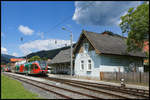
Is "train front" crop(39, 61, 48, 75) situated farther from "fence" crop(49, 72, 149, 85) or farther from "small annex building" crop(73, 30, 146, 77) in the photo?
"fence" crop(49, 72, 149, 85)

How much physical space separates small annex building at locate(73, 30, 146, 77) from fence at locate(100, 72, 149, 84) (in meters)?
1.98

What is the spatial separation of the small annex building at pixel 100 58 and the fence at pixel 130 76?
6.49 feet

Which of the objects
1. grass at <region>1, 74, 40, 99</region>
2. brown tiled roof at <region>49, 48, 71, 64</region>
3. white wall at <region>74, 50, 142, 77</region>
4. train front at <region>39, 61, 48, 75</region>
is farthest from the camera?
brown tiled roof at <region>49, 48, 71, 64</region>

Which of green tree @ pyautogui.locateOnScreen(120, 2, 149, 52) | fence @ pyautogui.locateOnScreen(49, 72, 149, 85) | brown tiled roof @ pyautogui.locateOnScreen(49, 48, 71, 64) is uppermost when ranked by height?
green tree @ pyautogui.locateOnScreen(120, 2, 149, 52)

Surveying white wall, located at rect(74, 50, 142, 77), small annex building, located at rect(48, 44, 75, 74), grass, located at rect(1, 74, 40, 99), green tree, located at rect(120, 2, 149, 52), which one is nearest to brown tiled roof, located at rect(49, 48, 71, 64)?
small annex building, located at rect(48, 44, 75, 74)

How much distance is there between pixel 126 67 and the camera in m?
26.1

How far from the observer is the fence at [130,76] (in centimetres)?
1662

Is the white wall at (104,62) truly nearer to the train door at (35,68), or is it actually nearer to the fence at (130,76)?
the fence at (130,76)

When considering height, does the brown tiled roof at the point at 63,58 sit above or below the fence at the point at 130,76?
above

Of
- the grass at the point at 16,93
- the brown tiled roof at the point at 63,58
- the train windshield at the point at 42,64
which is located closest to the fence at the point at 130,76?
the train windshield at the point at 42,64

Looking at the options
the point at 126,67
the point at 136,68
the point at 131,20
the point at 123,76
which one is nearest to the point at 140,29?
the point at 131,20

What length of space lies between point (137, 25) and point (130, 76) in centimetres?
625

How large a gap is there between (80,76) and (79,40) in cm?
656

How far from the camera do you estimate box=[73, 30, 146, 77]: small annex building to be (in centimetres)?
2333
